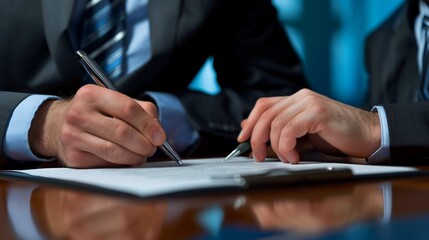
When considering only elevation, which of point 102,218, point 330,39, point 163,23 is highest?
point 102,218

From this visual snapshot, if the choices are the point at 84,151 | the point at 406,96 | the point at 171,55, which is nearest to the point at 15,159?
the point at 84,151

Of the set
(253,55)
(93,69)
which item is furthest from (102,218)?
(253,55)

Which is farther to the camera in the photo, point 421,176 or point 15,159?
point 15,159

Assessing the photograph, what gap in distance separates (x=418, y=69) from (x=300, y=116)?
2.10 ft

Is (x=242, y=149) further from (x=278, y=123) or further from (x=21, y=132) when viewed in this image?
(x=21, y=132)

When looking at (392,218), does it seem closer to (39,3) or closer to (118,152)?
(118,152)

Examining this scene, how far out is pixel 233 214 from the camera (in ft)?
1.25

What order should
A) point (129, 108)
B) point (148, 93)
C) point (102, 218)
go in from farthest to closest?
point (148, 93) → point (129, 108) → point (102, 218)

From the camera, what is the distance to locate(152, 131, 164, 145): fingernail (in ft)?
2.06

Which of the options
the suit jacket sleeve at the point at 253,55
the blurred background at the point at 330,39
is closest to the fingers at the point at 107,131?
the suit jacket sleeve at the point at 253,55

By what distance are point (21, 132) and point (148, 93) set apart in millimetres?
265

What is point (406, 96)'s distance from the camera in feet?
4.02

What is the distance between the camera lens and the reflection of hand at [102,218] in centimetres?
33

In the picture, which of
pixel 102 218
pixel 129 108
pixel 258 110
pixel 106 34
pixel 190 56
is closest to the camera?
pixel 102 218
